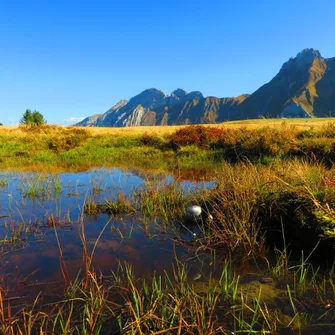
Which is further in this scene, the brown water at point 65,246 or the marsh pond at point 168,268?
the brown water at point 65,246

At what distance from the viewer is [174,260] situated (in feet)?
17.3

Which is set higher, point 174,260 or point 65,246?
point 65,246

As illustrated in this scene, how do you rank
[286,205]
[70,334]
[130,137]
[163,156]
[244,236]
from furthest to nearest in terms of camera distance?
[130,137] < [163,156] < [286,205] < [244,236] < [70,334]

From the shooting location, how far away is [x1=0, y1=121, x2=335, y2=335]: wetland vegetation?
10.9 ft

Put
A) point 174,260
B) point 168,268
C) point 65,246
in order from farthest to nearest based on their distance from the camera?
point 65,246 < point 174,260 < point 168,268

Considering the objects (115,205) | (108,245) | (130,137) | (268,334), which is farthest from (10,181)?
(130,137)

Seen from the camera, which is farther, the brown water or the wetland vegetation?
the brown water

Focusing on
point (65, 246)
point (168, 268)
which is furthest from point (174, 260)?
point (65, 246)

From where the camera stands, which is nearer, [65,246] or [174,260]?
[174,260]

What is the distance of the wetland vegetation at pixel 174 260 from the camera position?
3.32 meters

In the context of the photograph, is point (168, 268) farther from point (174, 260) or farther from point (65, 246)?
point (65, 246)

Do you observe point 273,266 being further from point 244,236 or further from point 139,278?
point 139,278

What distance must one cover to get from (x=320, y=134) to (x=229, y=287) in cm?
1933

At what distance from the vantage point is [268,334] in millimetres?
3145
